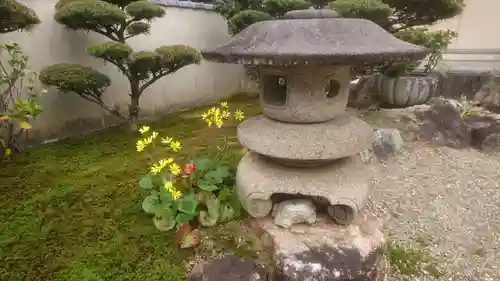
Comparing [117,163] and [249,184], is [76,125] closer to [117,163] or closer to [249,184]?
[117,163]

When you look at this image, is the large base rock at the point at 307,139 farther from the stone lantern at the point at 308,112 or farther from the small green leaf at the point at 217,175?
the small green leaf at the point at 217,175

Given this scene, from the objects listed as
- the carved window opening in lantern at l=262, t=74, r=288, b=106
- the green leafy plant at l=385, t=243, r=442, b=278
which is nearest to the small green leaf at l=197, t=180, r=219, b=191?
the carved window opening in lantern at l=262, t=74, r=288, b=106

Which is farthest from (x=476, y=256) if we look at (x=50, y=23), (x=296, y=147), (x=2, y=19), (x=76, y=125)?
(x=50, y=23)

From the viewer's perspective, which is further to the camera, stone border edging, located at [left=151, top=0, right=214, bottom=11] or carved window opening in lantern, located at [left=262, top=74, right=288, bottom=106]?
stone border edging, located at [left=151, top=0, right=214, bottom=11]

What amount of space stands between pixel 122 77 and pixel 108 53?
5.30 feet

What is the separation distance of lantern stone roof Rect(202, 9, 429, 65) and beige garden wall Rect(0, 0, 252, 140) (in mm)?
3255

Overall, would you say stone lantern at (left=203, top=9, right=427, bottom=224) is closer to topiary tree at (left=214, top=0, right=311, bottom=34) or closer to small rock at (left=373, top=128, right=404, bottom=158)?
small rock at (left=373, top=128, right=404, bottom=158)

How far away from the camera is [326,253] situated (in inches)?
99.0

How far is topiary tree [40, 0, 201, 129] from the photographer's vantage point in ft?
13.8

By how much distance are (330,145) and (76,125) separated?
4.18 meters

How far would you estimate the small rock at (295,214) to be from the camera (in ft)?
9.30

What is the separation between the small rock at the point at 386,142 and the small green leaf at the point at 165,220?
10.6 ft

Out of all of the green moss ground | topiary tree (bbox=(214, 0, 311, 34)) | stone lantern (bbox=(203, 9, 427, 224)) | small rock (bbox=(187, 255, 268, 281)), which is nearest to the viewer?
small rock (bbox=(187, 255, 268, 281))

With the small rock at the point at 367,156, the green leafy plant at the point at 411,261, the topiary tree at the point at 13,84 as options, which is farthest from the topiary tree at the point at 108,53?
the green leafy plant at the point at 411,261
